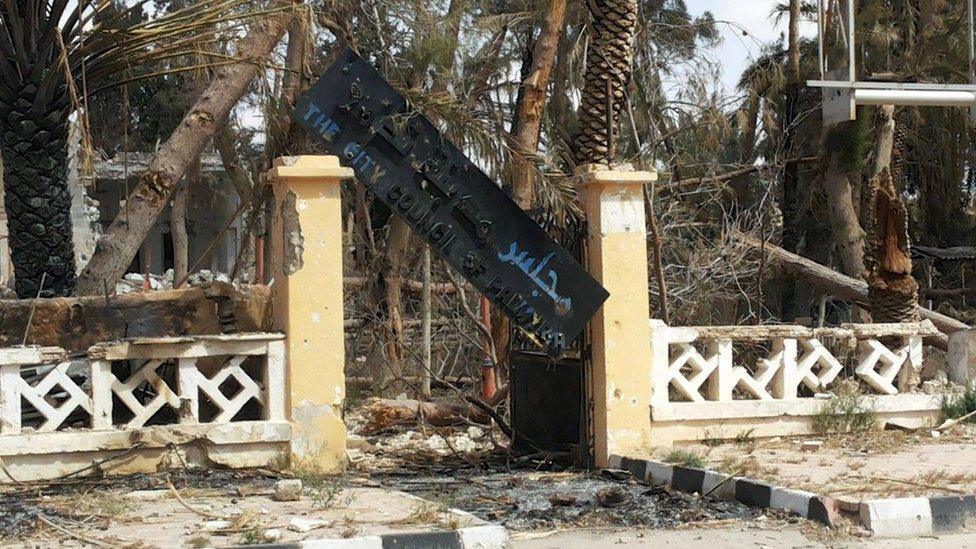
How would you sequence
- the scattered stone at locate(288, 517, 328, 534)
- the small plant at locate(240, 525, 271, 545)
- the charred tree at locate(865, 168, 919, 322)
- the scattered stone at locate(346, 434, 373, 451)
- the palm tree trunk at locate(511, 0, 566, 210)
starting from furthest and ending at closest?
the palm tree trunk at locate(511, 0, 566, 210), the charred tree at locate(865, 168, 919, 322), the scattered stone at locate(346, 434, 373, 451), the scattered stone at locate(288, 517, 328, 534), the small plant at locate(240, 525, 271, 545)

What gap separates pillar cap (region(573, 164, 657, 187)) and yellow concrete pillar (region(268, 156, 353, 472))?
6.35ft

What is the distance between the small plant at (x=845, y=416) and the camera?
34.1 feet

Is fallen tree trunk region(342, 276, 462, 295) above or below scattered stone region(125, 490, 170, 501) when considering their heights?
above

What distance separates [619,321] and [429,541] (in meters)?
3.74

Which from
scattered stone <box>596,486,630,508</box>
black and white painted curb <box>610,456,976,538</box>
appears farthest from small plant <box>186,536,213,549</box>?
black and white painted curb <box>610,456,976,538</box>

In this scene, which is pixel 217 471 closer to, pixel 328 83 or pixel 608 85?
pixel 328 83

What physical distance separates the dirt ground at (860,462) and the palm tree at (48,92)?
5843 millimetres

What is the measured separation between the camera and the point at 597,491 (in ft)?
27.7

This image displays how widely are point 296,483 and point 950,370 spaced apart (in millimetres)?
6588

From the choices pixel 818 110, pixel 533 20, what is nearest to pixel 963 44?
pixel 818 110

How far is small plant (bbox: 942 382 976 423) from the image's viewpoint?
35.7ft

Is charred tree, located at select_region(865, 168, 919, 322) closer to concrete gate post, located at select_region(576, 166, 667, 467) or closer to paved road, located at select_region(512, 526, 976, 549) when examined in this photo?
concrete gate post, located at select_region(576, 166, 667, 467)

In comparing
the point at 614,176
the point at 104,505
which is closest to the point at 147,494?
the point at 104,505

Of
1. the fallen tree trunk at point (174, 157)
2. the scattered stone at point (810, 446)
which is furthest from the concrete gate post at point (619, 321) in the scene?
the fallen tree trunk at point (174, 157)
